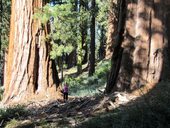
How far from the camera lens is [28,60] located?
14828 mm

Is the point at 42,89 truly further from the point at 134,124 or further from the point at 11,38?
the point at 134,124

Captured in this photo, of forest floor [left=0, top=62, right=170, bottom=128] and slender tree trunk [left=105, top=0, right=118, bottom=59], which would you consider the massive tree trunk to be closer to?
forest floor [left=0, top=62, right=170, bottom=128]

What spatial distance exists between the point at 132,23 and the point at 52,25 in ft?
25.0

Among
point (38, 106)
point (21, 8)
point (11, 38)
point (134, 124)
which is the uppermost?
point (21, 8)

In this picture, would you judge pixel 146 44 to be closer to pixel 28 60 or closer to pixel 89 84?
pixel 28 60

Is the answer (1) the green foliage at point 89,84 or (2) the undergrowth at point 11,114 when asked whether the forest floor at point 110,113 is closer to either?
(2) the undergrowth at point 11,114

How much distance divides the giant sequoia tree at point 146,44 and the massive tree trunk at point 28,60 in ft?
18.9

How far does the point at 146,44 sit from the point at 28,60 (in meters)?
6.40

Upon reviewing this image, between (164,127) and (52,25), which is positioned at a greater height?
(52,25)

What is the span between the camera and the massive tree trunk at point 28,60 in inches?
578

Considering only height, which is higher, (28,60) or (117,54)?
(117,54)

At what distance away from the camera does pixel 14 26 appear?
595 inches

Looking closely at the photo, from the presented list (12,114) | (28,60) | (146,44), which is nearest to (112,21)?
(28,60)

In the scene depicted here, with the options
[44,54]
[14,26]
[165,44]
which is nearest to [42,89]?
[44,54]
